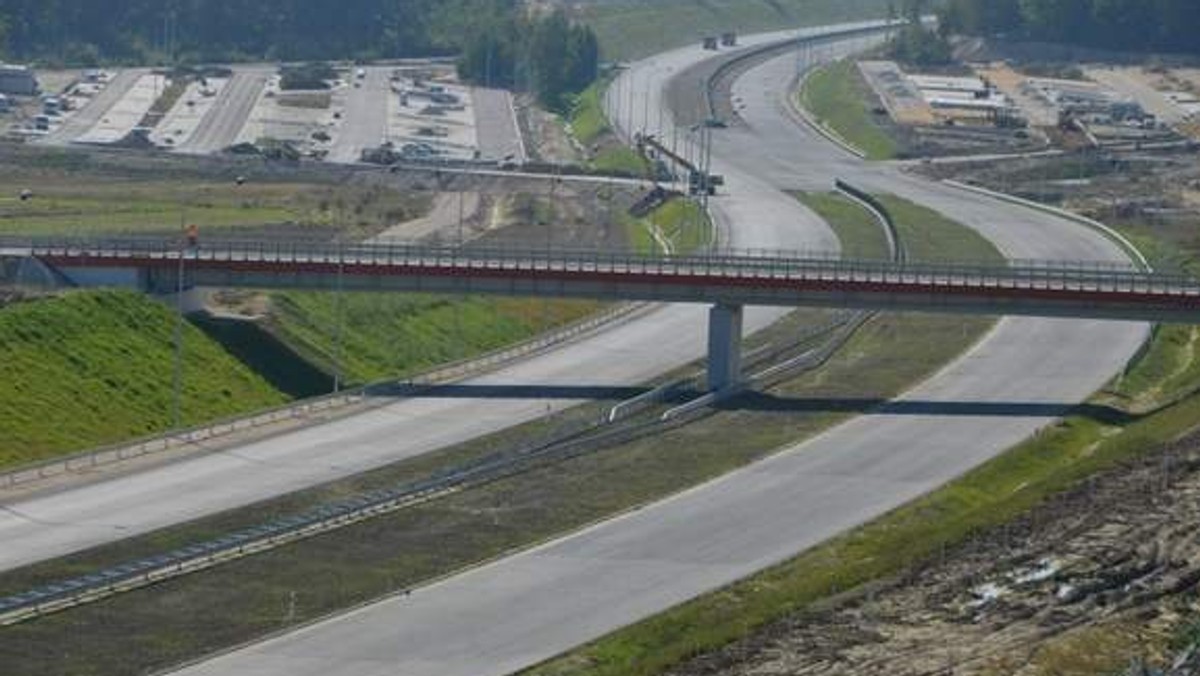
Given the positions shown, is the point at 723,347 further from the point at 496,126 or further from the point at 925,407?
the point at 496,126

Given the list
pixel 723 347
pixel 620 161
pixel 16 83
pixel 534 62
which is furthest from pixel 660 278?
pixel 534 62

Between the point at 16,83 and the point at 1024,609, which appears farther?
the point at 16,83

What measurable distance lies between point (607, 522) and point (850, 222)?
66.0 metres

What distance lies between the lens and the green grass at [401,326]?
97625 millimetres

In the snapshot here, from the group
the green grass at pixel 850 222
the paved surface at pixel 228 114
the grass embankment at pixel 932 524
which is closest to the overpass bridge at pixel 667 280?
the grass embankment at pixel 932 524

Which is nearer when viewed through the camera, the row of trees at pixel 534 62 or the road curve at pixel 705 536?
the road curve at pixel 705 536

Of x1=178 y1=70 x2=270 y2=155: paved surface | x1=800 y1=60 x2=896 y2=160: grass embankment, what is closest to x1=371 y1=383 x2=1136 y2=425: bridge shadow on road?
x1=178 y1=70 x2=270 y2=155: paved surface

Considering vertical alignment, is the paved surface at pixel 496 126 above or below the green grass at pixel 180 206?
below

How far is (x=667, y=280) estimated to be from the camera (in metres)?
94.0

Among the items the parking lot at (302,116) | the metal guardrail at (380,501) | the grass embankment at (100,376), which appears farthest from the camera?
the parking lot at (302,116)

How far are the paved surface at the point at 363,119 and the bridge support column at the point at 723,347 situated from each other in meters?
64.2

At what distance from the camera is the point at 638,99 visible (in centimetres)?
19250

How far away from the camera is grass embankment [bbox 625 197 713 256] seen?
127812mm

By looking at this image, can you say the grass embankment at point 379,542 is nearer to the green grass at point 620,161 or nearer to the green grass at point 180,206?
the green grass at point 180,206
